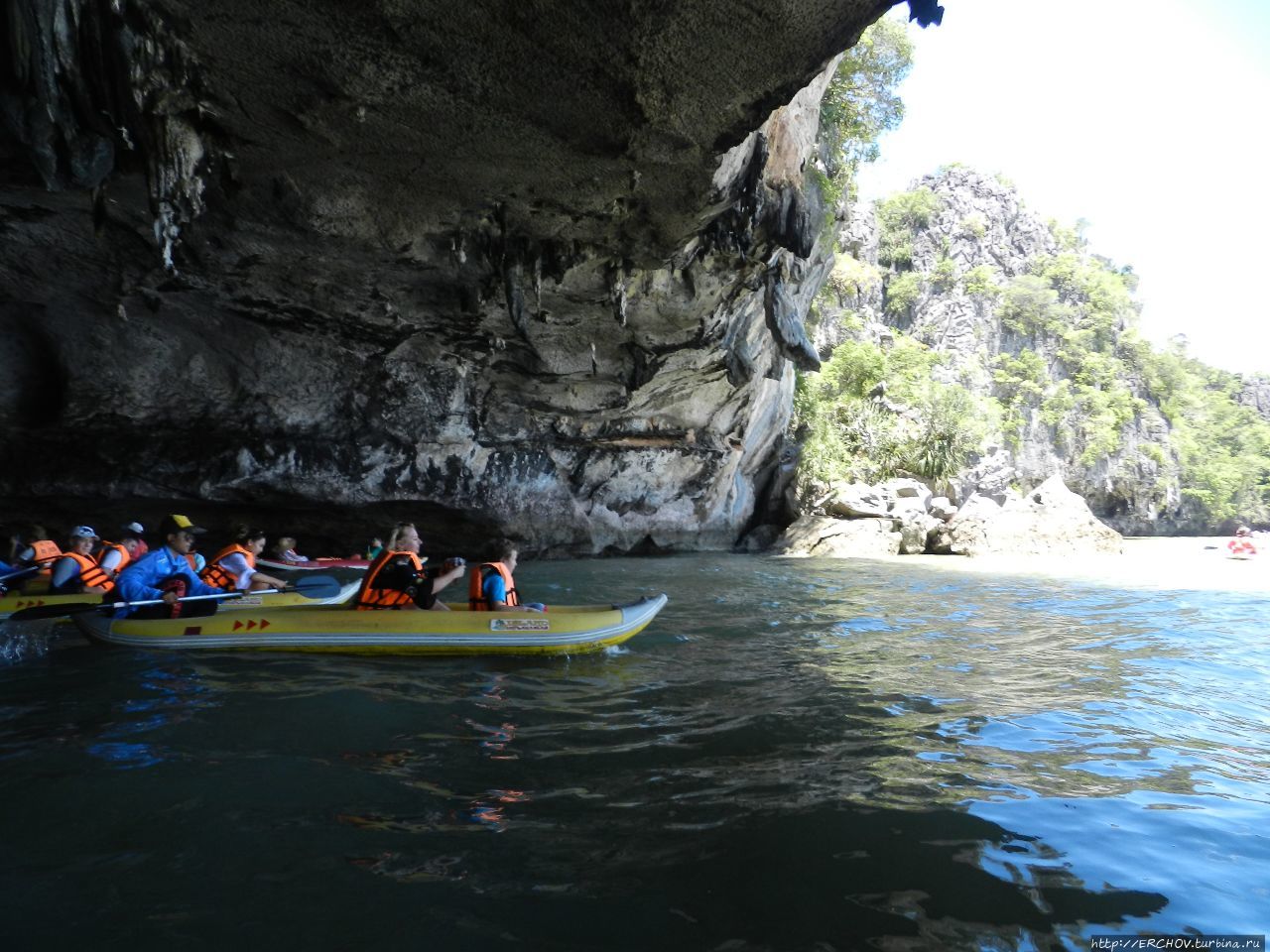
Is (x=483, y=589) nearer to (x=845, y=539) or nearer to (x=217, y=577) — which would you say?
(x=217, y=577)

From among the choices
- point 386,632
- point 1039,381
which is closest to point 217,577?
point 386,632

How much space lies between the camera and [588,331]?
11852 millimetres

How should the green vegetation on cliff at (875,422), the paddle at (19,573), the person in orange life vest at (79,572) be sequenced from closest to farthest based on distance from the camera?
1. the person in orange life vest at (79,572)
2. the paddle at (19,573)
3. the green vegetation on cliff at (875,422)

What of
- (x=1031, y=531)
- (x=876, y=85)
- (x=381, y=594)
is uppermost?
(x=876, y=85)

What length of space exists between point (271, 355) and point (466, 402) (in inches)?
128

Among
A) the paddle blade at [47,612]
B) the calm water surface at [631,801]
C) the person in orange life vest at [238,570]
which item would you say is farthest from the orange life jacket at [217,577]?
the calm water surface at [631,801]

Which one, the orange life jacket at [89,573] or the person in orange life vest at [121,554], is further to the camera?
the person in orange life vest at [121,554]

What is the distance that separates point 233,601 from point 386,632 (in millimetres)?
2646

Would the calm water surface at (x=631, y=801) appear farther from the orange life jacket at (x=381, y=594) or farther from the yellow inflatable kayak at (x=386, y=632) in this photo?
the orange life jacket at (x=381, y=594)

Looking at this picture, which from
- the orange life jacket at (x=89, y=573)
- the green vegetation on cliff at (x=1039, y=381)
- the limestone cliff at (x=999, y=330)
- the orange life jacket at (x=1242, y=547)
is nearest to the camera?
the orange life jacket at (x=89, y=573)

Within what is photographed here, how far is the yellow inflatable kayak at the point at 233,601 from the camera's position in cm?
711

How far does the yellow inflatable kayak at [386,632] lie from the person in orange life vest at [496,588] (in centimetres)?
35

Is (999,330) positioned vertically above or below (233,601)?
above

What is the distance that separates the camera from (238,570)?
8.24 meters
